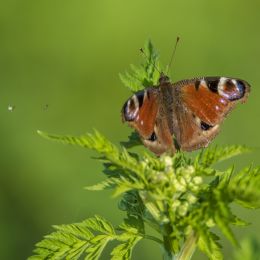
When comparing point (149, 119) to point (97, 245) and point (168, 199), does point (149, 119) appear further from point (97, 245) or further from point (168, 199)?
point (168, 199)

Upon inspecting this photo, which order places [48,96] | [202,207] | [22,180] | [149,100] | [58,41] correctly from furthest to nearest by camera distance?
[58,41] < [48,96] < [22,180] < [149,100] < [202,207]

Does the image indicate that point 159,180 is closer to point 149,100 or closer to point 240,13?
point 149,100

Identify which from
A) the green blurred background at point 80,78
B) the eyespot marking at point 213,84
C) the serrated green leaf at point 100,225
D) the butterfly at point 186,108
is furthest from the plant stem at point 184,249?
the green blurred background at point 80,78

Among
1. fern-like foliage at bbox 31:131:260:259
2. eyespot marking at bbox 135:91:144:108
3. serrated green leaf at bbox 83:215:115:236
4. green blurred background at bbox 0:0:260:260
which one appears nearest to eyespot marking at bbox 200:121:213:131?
eyespot marking at bbox 135:91:144:108

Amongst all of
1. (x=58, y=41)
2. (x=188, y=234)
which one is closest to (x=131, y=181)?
(x=188, y=234)

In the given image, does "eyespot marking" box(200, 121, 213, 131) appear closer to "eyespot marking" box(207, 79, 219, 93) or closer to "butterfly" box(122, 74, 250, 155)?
"butterfly" box(122, 74, 250, 155)

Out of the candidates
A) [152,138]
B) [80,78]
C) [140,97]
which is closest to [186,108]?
[140,97]

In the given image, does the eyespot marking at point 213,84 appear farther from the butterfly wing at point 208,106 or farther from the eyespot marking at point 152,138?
the eyespot marking at point 152,138
